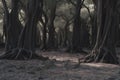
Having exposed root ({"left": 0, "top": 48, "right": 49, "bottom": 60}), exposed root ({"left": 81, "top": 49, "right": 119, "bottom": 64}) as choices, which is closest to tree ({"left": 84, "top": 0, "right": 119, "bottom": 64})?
exposed root ({"left": 81, "top": 49, "right": 119, "bottom": 64})

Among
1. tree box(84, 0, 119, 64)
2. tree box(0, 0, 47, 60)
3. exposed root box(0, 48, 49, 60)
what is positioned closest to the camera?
tree box(84, 0, 119, 64)

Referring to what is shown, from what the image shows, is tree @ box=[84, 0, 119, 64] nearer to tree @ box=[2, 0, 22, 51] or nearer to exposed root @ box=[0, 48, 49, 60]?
exposed root @ box=[0, 48, 49, 60]

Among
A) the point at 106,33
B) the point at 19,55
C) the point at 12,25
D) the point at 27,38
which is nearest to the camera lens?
the point at 106,33

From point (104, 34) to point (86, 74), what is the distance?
4.76 metres

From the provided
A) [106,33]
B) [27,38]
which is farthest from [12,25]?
[106,33]

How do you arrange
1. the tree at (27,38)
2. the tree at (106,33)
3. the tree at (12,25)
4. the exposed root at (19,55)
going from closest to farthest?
the tree at (106,33)
the exposed root at (19,55)
the tree at (27,38)
the tree at (12,25)

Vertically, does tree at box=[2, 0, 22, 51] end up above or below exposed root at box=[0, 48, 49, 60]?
above

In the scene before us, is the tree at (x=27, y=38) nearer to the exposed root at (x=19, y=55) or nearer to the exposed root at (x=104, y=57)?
the exposed root at (x=19, y=55)

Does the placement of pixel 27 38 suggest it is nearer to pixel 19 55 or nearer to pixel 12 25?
pixel 19 55

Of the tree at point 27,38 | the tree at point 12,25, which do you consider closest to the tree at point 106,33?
the tree at point 27,38

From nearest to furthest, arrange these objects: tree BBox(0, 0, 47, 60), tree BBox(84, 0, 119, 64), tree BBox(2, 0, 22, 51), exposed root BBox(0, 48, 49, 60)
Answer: tree BBox(84, 0, 119, 64) < exposed root BBox(0, 48, 49, 60) < tree BBox(0, 0, 47, 60) < tree BBox(2, 0, 22, 51)

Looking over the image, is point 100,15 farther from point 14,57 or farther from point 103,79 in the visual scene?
point 103,79

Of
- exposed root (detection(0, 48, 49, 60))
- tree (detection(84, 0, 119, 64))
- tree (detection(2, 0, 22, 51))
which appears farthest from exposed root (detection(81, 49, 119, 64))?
tree (detection(2, 0, 22, 51))

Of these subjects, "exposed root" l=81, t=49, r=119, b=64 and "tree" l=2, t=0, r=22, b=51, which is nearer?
"exposed root" l=81, t=49, r=119, b=64
